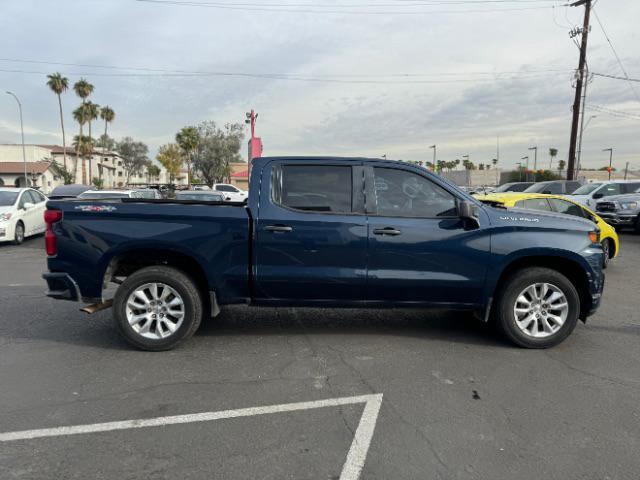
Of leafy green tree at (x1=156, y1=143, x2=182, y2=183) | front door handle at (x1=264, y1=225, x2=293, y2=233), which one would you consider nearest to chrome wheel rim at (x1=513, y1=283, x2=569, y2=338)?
front door handle at (x1=264, y1=225, x2=293, y2=233)

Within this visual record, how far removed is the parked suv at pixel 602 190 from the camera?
15494 millimetres

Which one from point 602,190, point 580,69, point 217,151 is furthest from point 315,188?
point 217,151

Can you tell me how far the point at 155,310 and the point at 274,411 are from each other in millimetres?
1809

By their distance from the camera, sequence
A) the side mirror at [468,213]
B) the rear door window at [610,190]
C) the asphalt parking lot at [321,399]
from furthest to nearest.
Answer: the rear door window at [610,190]
the side mirror at [468,213]
the asphalt parking lot at [321,399]

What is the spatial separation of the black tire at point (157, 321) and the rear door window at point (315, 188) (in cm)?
124

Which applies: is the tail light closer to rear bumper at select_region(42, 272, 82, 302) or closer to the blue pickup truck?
the blue pickup truck

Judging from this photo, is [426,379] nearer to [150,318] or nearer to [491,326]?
[491,326]

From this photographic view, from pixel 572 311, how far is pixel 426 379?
1.85 meters

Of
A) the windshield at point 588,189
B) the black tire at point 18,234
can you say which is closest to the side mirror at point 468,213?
the black tire at point 18,234

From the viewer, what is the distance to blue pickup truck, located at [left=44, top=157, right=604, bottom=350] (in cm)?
434

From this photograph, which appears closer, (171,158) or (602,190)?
(602,190)

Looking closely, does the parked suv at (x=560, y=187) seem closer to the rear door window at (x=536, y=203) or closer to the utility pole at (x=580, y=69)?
the utility pole at (x=580, y=69)

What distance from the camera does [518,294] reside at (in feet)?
14.8

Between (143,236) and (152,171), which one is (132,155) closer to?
(152,171)
